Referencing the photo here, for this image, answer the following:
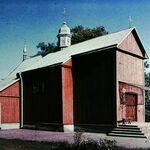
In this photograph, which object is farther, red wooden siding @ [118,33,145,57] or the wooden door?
the wooden door

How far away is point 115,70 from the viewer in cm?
2269

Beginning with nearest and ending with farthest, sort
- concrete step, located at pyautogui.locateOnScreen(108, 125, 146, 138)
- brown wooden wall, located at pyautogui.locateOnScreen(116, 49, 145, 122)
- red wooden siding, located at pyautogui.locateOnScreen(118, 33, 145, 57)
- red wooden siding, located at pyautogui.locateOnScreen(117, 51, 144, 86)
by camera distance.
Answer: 1. concrete step, located at pyautogui.locateOnScreen(108, 125, 146, 138)
2. brown wooden wall, located at pyautogui.locateOnScreen(116, 49, 145, 122)
3. red wooden siding, located at pyautogui.locateOnScreen(117, 51, 144, 86)
4. red wooden siding, located at pyautogui.locateOnScreen(118, 33, 145, 57)

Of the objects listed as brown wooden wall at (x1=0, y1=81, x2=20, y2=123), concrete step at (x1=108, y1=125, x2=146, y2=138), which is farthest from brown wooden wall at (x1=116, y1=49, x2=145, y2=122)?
brown wooden wall at (x1=0, y1=81, x2=20, y2=123)

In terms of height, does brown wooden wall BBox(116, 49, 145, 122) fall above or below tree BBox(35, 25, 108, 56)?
below

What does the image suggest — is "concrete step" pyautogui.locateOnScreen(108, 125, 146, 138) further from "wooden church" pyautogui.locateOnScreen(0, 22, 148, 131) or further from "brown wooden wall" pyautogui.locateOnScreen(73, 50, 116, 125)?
"brown wooden wall" pyautogui.locateOnScreen(73, 50, 116, 125)

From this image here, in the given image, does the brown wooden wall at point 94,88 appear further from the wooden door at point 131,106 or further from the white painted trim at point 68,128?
Answer: the wooden door at point 131,106

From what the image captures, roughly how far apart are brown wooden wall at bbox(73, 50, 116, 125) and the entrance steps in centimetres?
93

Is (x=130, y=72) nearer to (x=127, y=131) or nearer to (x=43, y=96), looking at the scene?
(x=127, y=131)

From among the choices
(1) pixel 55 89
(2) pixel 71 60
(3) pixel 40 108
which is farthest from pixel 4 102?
(2) pixel 71 60

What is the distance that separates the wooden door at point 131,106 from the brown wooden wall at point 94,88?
2.08 metres

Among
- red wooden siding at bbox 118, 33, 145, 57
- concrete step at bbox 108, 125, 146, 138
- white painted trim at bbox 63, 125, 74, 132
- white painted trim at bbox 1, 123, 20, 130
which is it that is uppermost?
red wooden siding at bbox 118, 33, 145, 57

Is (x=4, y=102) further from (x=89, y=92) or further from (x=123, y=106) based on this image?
(x=123, y=106)

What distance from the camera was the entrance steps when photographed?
66.0ft

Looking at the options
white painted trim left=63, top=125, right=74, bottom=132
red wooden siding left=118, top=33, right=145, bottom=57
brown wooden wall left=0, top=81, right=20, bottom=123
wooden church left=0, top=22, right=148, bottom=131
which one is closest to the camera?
wooden church left=0, top=22, right=148, bottom=131
